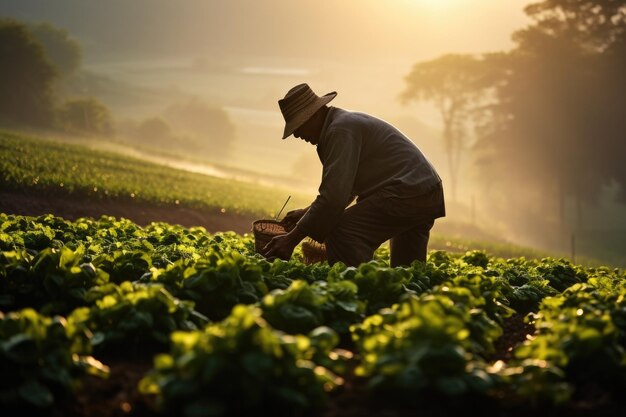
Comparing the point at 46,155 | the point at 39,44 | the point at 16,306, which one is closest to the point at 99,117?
the point at 39,44

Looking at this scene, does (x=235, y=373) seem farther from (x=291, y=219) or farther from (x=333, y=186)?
(x=291, y=219)

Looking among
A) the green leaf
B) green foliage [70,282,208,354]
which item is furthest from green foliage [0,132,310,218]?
the green leaf

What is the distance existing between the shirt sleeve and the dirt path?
480 inches

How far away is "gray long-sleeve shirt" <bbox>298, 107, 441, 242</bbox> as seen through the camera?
6.22 meters

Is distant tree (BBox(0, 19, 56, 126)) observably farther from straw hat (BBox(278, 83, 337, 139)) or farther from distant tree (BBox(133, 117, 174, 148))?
straw hat (BBox(278, 83, 337, 139))

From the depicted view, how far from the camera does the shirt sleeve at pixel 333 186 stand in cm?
620

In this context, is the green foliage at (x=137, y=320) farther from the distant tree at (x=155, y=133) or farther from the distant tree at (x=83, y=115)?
the distant tree at (x=155, y=133)

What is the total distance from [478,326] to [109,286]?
2.26 metres

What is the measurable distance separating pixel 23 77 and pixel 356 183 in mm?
63164

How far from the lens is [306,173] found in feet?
350

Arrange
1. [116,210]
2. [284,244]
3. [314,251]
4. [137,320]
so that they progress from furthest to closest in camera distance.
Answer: [116,210], [314,251], [284,244], [137,320]

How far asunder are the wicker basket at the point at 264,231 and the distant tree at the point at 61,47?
104 metres

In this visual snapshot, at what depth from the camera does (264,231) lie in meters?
6.93

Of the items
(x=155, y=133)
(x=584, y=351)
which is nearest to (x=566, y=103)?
(x=584, y=351)
